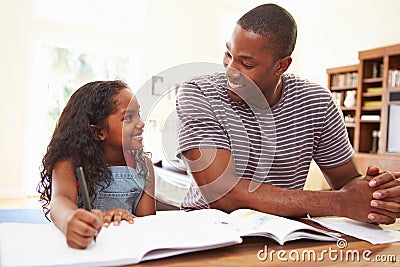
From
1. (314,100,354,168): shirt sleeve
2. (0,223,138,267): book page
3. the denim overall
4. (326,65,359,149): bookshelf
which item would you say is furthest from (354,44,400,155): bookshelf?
(0,223,138,267): book page

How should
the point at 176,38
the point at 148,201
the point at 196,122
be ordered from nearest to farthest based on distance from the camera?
the point at 196,122, the point at 148,201, the point at 176,38

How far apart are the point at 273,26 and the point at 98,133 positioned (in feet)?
1.98

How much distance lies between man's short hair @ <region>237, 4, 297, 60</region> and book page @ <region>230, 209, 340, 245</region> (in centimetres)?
57

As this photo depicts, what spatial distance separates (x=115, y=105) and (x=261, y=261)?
70 centimetres

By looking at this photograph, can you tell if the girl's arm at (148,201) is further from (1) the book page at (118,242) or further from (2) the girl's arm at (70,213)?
(1) the book page at (118,242)

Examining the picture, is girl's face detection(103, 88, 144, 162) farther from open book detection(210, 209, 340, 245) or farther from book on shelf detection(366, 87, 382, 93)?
book on shelf detection(366, 87, 382, 93)

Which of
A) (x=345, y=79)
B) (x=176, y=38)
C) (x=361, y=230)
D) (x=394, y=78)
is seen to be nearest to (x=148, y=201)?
(x=361, y=230)

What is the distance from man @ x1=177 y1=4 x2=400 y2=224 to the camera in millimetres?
1068

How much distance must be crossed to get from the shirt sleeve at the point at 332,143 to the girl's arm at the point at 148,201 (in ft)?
1.75

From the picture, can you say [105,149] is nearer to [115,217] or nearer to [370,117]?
[115,217]

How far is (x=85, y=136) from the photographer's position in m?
1.15

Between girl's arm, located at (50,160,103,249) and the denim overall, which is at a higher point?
girl's arm, located at (50,160,103,249)

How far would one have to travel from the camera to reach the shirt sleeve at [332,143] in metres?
1.28

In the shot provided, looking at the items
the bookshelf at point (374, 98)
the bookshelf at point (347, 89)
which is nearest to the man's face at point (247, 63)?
the bookshelf at point (374, 98)
